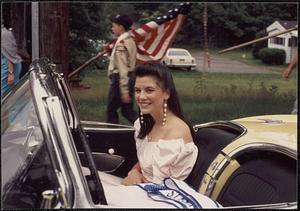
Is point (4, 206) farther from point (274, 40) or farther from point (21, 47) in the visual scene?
point (274, 40)

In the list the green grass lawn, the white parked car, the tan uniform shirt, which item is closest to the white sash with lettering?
the tan uniform shirt

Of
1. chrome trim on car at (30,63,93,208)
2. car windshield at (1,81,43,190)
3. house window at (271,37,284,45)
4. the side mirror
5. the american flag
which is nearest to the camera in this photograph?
chrome trim on car at (30,63,93,208)

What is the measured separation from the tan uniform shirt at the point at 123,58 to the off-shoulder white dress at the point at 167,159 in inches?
84.5

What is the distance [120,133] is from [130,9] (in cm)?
295

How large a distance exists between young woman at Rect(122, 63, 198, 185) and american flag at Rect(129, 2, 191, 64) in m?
3.07

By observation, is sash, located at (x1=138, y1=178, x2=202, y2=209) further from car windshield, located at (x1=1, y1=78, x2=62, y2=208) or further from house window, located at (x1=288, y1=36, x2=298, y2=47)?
house window, located at (x1=288, y1=36, x2=298, y2=47)

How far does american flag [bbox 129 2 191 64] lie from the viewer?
5328 mm

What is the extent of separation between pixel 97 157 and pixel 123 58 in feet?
6.04

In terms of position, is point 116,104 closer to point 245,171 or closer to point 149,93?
point 149,93

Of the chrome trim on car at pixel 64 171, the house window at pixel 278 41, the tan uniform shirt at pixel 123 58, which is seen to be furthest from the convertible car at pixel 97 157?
the house window at pixel 278 41

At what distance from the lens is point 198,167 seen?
2.21 meters

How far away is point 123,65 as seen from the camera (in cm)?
436

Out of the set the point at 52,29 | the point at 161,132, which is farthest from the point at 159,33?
the point at 161,132

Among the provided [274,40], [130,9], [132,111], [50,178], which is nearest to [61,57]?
[132,111]
